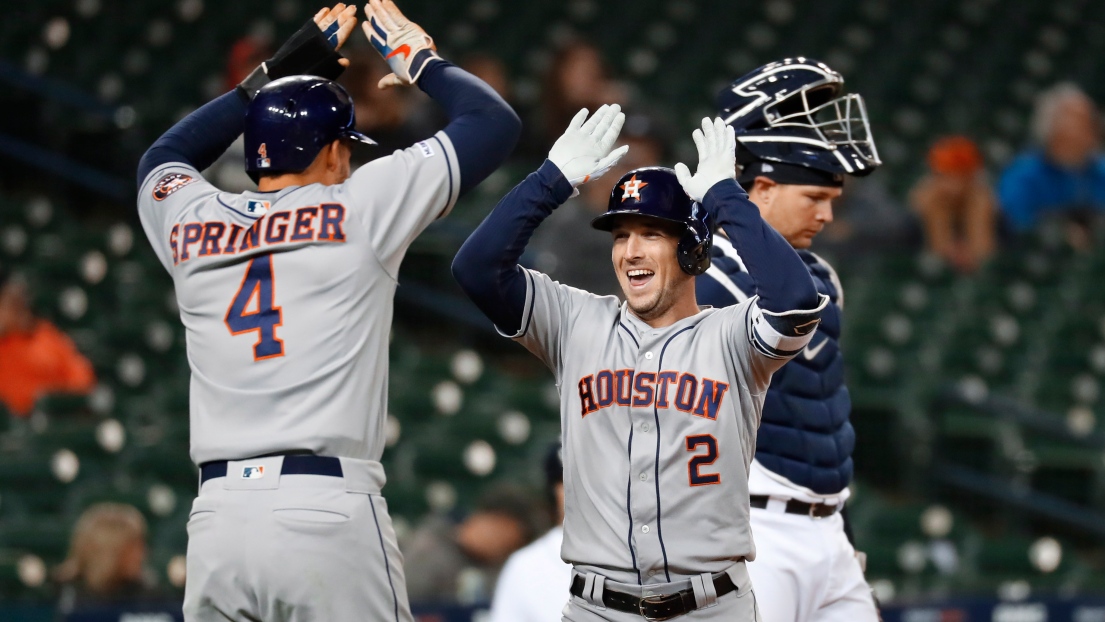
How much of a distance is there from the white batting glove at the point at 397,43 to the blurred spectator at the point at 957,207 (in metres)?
5.86

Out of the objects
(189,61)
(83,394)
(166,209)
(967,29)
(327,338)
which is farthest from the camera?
(967,29)

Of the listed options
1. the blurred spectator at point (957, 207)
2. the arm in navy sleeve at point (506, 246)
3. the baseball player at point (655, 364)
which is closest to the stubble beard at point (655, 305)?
the baseball player at point (655, 364)

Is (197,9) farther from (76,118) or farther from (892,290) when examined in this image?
(892,290)

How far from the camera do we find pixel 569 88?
7875mm

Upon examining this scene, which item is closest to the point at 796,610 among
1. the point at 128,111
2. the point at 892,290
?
the point at 892,290

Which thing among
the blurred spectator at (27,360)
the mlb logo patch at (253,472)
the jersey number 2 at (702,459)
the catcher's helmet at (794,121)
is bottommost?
the mlb logo patch at (253,472)

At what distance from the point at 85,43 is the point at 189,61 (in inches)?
27.7

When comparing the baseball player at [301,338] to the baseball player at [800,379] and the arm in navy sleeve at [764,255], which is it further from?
the baseball player at [800,379]

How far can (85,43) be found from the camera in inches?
357

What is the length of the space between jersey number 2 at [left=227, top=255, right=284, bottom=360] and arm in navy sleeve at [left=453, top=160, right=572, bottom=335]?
371mm

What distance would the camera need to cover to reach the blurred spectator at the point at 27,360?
686 cm

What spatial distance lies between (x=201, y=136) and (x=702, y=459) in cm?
137

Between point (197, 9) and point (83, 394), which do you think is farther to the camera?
point (197, 9)

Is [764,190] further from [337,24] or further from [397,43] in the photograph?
[337,24]
